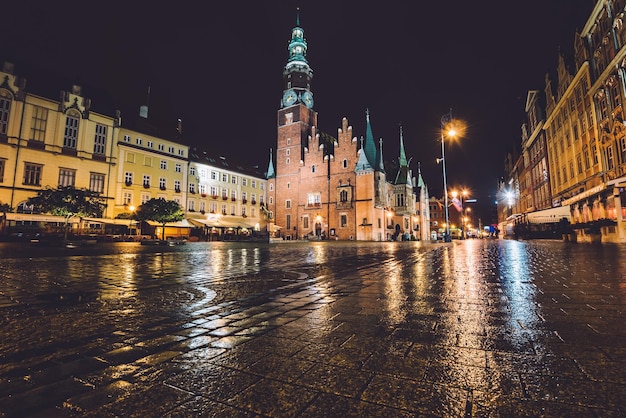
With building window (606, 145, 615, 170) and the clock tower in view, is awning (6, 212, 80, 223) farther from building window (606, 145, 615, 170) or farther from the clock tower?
building window (606, 145, 615, 170)

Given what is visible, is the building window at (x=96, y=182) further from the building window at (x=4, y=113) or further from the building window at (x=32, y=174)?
the building window at (x=4, y=113)

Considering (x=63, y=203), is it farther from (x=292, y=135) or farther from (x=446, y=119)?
(x=292, y=135)

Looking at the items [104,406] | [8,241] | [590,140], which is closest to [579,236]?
[590,140]

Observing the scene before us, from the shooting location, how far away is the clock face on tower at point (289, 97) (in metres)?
55.1

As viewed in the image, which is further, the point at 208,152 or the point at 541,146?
the point at 208,152

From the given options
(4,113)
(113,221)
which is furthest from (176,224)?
(4,113)

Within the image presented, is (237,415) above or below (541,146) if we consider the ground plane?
below

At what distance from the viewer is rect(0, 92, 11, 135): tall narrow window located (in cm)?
2950

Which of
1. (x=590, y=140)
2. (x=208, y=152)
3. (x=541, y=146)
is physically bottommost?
(x=590, y=140)

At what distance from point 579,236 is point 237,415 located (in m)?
32.6

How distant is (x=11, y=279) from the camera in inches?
246

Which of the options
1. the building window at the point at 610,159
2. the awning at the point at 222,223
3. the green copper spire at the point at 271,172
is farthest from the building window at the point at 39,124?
the building window at the point at 610,159

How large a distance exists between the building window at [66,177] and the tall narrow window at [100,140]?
11.1 feet

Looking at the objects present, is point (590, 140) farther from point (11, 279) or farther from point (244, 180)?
point (244, 180)
